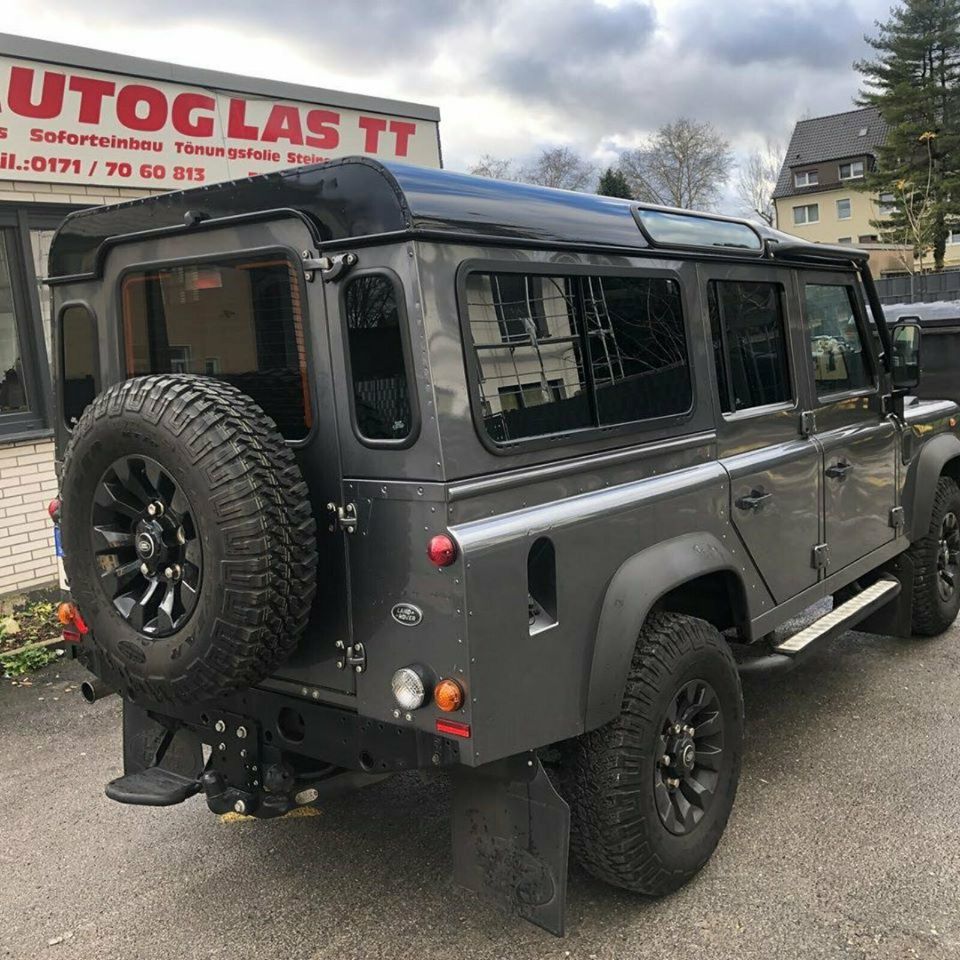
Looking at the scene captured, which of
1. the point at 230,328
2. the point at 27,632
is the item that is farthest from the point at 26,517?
the point at 230,328

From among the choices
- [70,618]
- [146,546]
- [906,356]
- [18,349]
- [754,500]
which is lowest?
[70,618]

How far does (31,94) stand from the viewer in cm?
635

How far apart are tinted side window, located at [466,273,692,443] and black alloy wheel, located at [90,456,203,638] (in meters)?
0.91

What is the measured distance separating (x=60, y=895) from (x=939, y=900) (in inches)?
119

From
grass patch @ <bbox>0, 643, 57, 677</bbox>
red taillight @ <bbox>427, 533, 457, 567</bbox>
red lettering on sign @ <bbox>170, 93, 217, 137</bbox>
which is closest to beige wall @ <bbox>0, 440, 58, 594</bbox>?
grass patch @ <bbox>0, 643, 57, 677</bbox>

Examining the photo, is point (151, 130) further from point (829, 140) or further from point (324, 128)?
point (829, 140)

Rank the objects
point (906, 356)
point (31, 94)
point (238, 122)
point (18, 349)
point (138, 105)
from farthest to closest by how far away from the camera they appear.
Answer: point (238, 122)
point (138, 105)
point (18, 349)
point (31, 94)
point (906, 356)

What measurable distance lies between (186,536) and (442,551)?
2.38ft

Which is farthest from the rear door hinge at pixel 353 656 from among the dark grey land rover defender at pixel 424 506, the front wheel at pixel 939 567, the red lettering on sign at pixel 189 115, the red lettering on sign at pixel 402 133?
the red lettering on sign at pixel 402 133

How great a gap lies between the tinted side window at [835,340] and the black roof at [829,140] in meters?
61.3

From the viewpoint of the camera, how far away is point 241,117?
7574mm

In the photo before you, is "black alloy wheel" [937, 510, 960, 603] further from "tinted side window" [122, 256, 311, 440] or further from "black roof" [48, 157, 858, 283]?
"tinted side window" [122, 256, 311, 440]

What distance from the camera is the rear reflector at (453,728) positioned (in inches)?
101

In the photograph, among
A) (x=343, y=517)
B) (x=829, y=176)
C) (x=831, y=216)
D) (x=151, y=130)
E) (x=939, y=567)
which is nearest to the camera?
(x=343, y=517)
